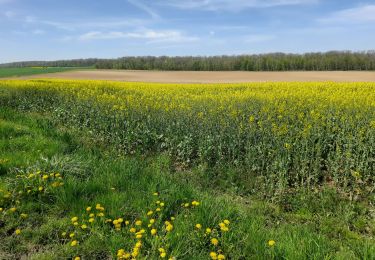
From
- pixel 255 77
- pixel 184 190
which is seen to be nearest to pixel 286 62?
pixel 255 77

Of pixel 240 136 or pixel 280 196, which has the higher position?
pixel 240 136

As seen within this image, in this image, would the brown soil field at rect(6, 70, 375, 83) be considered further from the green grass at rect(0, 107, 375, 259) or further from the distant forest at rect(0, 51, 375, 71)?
the green grass at rect(0, 107, 375, 259)

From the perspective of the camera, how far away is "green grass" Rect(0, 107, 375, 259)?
3646 millimetres

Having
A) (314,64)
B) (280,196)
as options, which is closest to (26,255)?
(280,196)

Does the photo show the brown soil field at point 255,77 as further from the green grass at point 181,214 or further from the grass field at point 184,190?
the green grass at point 181,214

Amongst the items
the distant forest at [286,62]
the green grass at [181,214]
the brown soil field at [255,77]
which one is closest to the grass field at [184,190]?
the green grass at [181,214]

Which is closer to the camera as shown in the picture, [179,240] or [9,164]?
[179,240]

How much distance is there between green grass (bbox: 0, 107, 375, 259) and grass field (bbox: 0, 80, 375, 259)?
2 cm

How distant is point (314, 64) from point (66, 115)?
192ft

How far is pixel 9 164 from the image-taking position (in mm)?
6160

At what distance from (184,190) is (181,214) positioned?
86cm

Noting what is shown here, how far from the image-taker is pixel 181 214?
14.0 feet

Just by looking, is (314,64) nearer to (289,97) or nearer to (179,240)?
(289,97)

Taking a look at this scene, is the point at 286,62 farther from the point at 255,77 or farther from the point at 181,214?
the point at 181,214
